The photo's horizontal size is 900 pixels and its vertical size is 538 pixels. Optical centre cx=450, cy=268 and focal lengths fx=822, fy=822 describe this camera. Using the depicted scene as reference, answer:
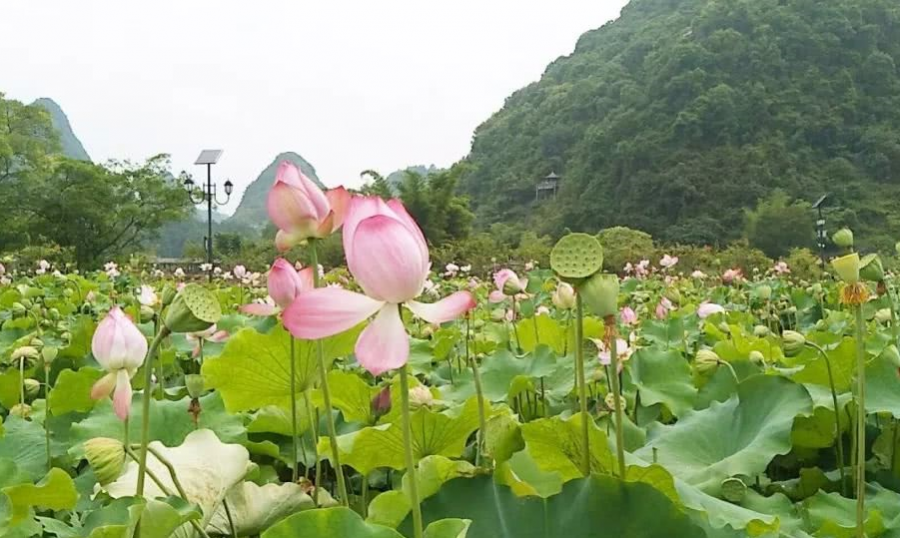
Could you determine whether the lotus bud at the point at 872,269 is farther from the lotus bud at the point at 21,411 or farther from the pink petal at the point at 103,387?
the lotus bud at the point at 21,411

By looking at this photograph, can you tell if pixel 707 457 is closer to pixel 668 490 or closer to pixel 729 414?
pixel 729 414

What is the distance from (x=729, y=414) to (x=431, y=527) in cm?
57

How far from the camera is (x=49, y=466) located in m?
A: 0.93

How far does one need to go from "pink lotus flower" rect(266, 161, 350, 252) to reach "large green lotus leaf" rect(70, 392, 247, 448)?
439 mm

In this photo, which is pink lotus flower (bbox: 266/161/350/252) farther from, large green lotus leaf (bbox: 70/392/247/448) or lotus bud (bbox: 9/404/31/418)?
lotus bud (bbox: 9/404/31/418)

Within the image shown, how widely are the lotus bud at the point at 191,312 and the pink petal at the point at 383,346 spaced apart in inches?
6.4

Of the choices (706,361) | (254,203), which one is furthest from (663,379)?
(254,203)

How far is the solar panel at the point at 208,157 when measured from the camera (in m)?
14.8

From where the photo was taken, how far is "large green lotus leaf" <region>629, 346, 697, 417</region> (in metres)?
1.19

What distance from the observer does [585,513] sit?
53cm

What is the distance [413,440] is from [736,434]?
377mm

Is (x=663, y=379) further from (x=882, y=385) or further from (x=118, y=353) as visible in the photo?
(x=118, y=353)

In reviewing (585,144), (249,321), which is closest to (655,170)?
(585,144)

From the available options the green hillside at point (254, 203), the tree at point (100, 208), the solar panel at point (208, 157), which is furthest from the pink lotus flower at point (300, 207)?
the green hillside at point (254, 203)
